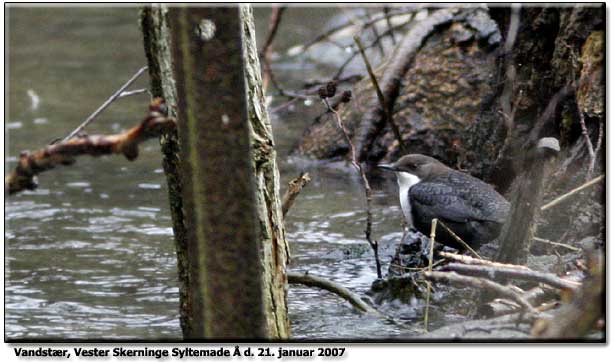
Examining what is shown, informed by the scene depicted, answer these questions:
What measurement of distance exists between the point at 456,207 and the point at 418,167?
1.77 ft

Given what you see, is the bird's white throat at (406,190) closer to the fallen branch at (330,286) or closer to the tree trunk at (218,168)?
the fallen branch at (330,286)

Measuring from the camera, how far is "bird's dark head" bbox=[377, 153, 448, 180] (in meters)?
5.66

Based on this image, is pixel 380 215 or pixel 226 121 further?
pixel 380 215

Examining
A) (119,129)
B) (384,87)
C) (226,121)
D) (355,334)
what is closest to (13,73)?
(119,129)

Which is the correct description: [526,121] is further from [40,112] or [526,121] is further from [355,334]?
[40,112]

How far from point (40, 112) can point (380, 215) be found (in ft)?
14.1

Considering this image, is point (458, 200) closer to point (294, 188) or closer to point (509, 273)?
point (294, 188)

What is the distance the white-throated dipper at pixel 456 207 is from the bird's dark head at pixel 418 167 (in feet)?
0.16

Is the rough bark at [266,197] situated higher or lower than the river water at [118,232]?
higher

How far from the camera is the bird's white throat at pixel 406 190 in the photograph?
5.42 m

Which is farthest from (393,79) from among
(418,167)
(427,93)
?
(418,167)

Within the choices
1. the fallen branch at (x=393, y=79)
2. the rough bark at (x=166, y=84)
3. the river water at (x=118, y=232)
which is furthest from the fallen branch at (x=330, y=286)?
the fallen branch at (x=393, y=79)

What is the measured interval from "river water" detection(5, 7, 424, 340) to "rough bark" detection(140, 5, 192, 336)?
43.7 inches

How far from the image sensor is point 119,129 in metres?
8.57
